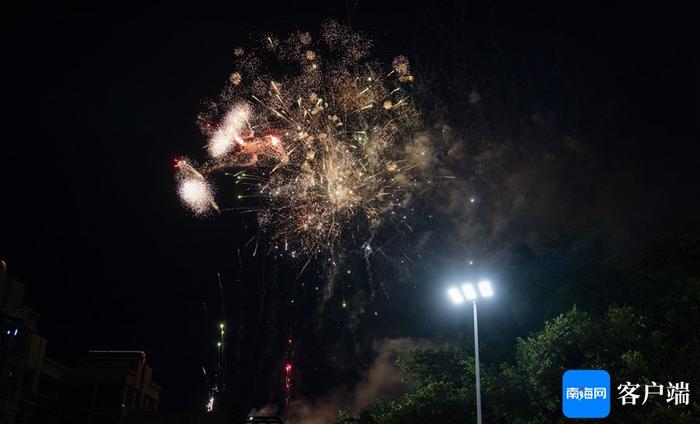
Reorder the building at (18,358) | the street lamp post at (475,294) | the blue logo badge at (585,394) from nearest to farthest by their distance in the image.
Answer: the street lamp post at (475,294) < the blue logo badge at (585,394) < the building at (18,358)

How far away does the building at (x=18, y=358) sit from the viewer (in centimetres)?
2489

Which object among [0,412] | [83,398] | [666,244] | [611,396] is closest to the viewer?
[611,396]

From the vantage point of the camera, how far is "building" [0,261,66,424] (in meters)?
24.9

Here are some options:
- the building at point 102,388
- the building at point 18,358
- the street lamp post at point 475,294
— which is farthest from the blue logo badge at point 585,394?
the building at point 102,388

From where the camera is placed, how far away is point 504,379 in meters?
20.8

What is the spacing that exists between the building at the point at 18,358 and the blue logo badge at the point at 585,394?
23.6 meters

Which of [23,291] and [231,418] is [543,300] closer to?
[231,418]

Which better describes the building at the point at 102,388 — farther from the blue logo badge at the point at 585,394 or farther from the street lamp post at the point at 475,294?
the blue logo badge at the point at 585,394

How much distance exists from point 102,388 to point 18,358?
51.6 feet

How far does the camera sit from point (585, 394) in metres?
19.1

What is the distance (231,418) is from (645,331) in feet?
51.8

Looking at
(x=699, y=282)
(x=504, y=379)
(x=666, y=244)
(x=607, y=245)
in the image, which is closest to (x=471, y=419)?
(x=504, y=379)

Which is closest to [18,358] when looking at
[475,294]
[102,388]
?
[102,388]

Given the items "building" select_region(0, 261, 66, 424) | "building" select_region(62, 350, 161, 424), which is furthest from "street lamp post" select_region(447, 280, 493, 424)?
"building" select_region(62, 350, 161, 424)
